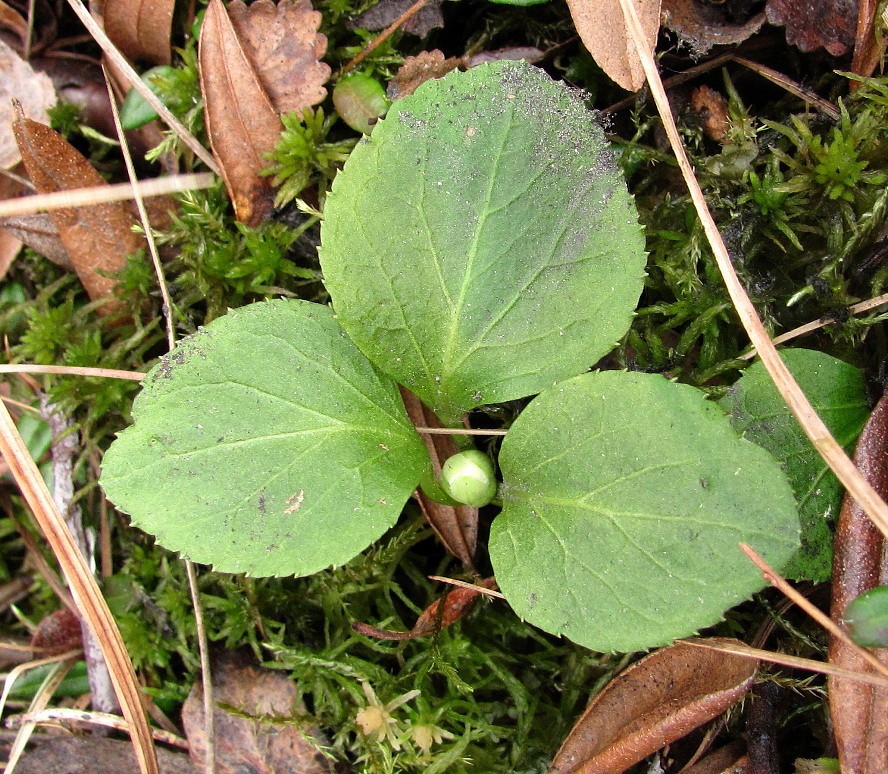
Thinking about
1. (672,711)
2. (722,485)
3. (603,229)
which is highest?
(603,229)

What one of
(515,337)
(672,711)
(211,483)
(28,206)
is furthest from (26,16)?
(672,711)

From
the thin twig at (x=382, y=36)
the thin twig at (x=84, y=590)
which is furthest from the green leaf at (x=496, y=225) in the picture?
the thin twig at (x=84, y=590)

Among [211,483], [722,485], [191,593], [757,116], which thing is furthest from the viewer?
[191,593]

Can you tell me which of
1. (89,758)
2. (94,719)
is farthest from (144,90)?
(89,758)

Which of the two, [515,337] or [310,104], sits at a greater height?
[310,104]

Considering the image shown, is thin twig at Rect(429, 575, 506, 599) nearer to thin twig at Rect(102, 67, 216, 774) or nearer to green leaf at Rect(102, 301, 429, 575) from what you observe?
green leaf at Rect(102, 301, 429, 575)

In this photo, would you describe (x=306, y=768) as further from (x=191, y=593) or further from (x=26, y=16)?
(x=26, y=16)
